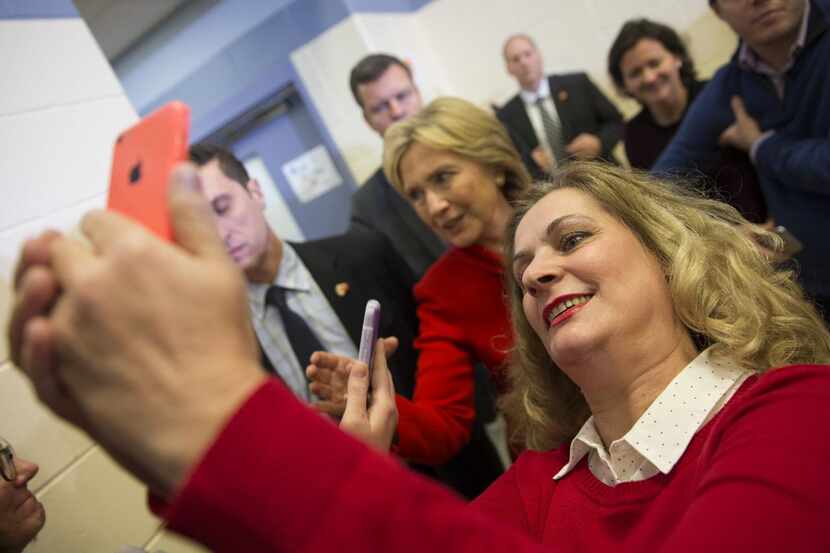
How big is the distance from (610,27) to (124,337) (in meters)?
3.63

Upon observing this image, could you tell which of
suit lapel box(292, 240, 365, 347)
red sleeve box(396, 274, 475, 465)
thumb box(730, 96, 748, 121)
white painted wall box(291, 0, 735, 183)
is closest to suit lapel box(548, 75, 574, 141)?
white painted wall box(291, 0, 735, 183)

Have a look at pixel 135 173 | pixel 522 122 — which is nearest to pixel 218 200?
pixel 135 173

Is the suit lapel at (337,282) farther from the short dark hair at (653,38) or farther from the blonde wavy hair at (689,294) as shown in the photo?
the short dark hair at (653,38)

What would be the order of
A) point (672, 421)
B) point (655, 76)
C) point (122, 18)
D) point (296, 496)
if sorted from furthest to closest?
point (122, 18), point (655, 76), point (672, 421), point (296, 496)

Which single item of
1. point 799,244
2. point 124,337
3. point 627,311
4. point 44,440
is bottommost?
point 799,244

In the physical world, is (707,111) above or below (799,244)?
above

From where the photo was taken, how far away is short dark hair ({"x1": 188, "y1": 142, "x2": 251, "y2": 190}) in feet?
4.35

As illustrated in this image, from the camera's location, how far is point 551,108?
3174mm

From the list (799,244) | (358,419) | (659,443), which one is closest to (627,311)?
(659,443)

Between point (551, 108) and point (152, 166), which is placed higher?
point (152, 166)

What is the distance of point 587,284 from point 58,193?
48.0 inches

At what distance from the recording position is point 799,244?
1.55 meters

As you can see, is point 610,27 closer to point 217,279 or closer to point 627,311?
point 627,311

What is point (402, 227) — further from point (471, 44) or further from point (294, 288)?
point (471, 44)
